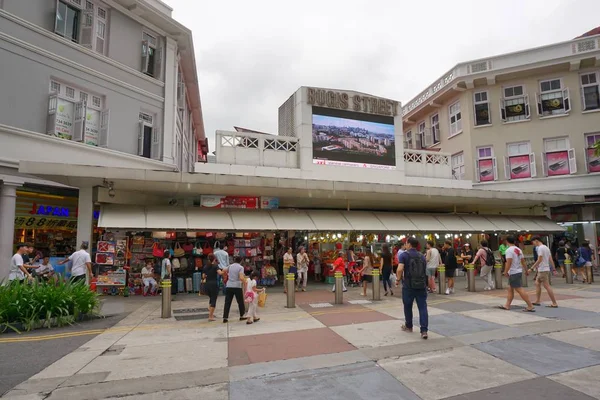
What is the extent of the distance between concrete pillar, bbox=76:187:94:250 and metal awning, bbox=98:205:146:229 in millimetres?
447

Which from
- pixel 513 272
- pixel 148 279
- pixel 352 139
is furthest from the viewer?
pixel 352 139

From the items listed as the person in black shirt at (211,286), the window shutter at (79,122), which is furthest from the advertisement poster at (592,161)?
the window shutter at (79,122)

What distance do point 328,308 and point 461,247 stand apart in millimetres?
12287

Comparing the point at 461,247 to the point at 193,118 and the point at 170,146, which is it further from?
the point at 193,118

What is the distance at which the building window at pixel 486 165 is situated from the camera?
22.8 m

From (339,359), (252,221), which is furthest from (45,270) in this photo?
(339,359)

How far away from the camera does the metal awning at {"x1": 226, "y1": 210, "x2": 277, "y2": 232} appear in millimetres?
13828

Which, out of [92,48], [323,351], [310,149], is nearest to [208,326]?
[323,351]

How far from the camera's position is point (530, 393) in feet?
15.3

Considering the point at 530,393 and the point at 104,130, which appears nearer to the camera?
the point at 530,393

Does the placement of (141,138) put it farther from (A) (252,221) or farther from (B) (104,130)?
(A) (252,221)

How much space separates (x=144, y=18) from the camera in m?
16.5

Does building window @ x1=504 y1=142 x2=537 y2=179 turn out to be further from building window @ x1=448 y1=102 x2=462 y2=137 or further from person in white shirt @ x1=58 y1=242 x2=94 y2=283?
person in white shirt @ x1=58 y1=242 x2=94 y2=283

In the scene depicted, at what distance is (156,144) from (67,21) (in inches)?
216
